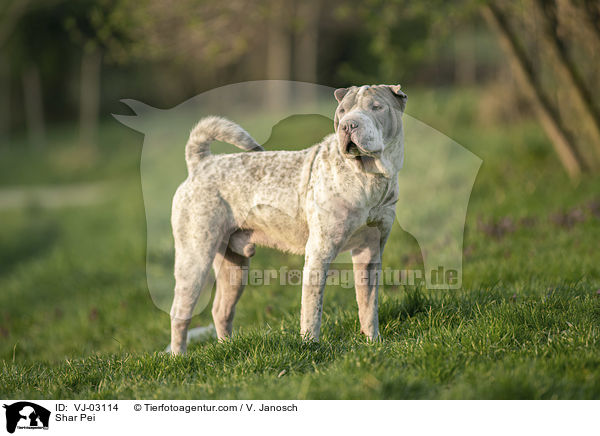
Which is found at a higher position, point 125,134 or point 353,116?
point 125,134

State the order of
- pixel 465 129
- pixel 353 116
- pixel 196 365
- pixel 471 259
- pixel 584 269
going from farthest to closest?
1. pixel 465 129
2. pixel 471 259
3. pixel 584 269
4. pixel 196 365
5. pixel 353 116

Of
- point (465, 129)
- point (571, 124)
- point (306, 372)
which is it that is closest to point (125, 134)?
point (465, 129)

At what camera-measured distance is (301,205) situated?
13.9 ft

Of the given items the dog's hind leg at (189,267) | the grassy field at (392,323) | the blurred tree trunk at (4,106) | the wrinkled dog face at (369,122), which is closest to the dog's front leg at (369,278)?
the grassy field at (392,323)

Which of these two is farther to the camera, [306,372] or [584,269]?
[584,269]

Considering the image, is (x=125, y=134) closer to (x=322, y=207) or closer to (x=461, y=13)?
(x=461, y=13)

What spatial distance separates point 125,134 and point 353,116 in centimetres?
2883

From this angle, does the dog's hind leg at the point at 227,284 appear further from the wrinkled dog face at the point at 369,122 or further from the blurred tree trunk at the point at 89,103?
the blurred tree trunk at the point at 89,103

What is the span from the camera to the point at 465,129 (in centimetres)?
1349

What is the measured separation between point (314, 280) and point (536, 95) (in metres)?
6.38

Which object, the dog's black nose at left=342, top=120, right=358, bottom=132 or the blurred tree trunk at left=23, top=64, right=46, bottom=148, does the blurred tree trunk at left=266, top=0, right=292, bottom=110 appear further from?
the dog's black nose at left=342, top=120, right=358, bottom=132

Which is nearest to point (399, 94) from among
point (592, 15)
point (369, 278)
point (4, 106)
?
point (369, 278)
